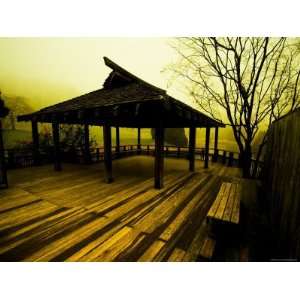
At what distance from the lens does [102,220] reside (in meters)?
3.25

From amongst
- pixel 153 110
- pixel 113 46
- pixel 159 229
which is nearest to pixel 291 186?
pixel 159 229

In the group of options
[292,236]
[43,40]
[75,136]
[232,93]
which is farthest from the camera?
[75,136]

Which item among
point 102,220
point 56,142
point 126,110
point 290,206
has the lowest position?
point 102,220

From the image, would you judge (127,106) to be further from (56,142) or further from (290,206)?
(56,142)

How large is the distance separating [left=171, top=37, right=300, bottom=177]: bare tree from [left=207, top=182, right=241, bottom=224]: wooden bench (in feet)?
13.6

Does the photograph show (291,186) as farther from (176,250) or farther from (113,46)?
(113,46)

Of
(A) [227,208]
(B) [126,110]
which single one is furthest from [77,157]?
(A) [227,208]

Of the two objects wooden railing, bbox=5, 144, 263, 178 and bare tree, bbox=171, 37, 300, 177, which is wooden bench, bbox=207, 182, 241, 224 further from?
→ wooden railing, bbox=5, 144, 263, 178

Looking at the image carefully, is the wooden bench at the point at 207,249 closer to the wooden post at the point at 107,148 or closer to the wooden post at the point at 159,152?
the wooden post at the point at 159,152

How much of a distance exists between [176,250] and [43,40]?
207 inches

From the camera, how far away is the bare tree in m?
6.62

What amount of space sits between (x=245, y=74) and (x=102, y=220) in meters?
8.30

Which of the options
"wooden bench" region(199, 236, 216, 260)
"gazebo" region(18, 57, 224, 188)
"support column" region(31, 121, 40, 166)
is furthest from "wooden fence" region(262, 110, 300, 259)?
"support column" region(31, 121, 40, 166)

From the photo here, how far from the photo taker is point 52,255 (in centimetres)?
229
